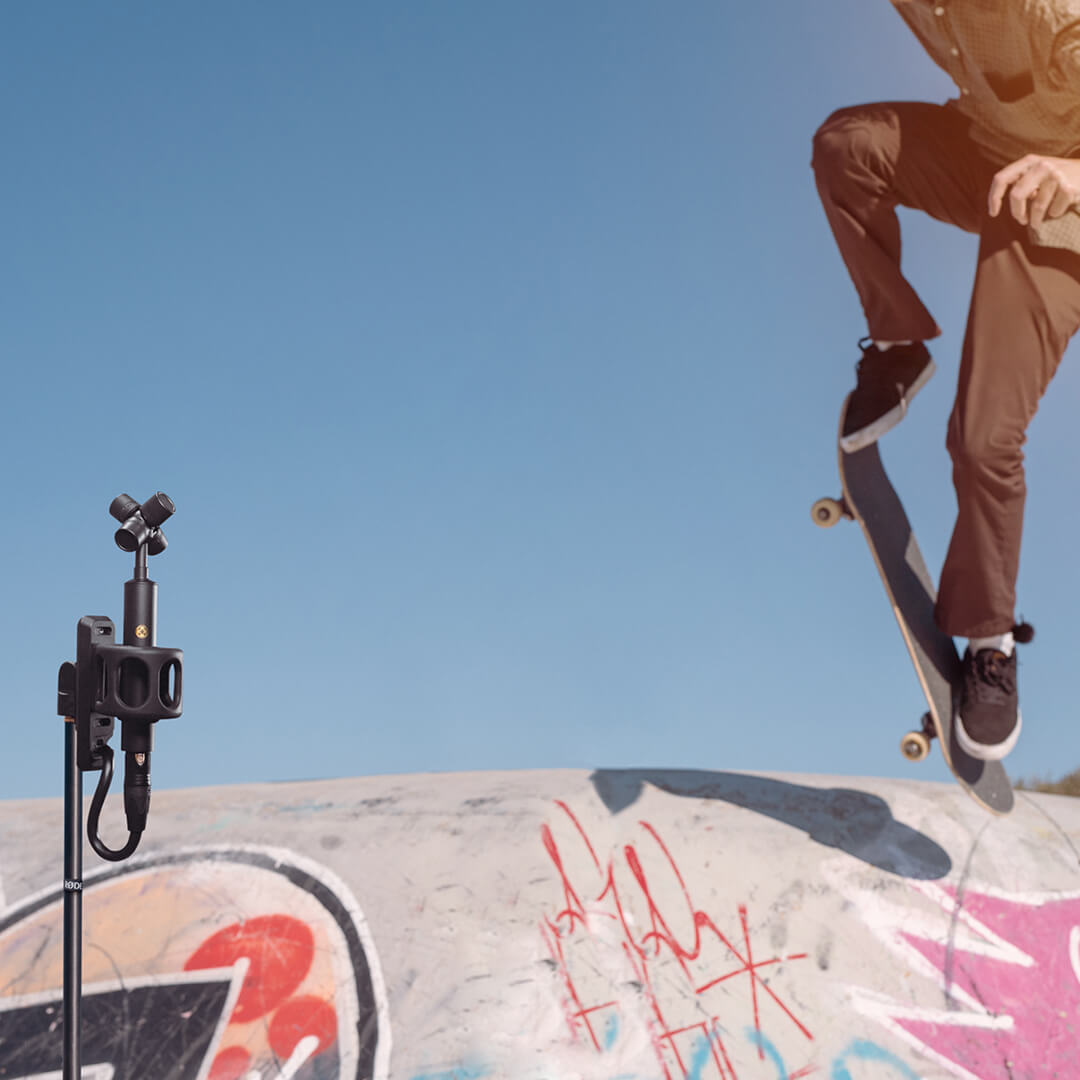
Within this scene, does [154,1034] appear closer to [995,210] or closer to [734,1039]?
[734,1039]

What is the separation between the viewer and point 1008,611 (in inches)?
212

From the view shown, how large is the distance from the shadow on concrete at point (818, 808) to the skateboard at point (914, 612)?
0.55 meters

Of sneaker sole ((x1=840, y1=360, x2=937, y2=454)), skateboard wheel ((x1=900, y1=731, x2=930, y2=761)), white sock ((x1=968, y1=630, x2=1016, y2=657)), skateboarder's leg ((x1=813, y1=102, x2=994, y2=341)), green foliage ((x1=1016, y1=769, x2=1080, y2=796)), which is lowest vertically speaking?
green foliage ((x1=1016, y1=769, x2=1080, y2=796))

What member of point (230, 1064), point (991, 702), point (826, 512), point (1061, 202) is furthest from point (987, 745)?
point (230, 1064)

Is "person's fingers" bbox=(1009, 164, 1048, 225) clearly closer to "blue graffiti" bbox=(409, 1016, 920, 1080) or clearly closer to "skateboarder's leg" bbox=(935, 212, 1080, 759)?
"skateboarder's leg" bbox=(935, 212, 1080, 759)

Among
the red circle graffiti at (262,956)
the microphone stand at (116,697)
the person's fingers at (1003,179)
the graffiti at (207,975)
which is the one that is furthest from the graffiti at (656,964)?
the person's fingers at (1003,179)

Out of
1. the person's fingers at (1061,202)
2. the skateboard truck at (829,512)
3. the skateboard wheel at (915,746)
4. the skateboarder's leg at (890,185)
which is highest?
the skateboarder's leg at (890,185)

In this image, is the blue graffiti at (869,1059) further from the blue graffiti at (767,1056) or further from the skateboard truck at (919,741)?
the skateboard truck at (919,741)

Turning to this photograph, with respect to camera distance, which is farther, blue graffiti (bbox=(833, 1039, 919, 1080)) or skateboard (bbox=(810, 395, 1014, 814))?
skateboard (bbox=(810, 395, 1014, 814))

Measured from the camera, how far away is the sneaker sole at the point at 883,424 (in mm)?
5625

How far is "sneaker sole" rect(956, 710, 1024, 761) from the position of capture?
18.3ft

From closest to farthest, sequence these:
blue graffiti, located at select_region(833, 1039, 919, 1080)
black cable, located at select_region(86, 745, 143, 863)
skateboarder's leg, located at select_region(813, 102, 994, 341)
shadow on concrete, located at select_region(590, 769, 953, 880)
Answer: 1. black cable, located at select_region(86, 745, 143, 863)
2. blue graffiti, located at select_region(833, 1039, 919, 1080)
3. skateboarder's leg, located at select_region(813, 102, 994, 341)
4. shadow on concrete, located at select_region(590, 769, 953, 880)

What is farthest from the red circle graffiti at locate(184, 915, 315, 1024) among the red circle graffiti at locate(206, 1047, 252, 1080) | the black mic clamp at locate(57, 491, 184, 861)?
the black mic clamp at locate(57, 491, 184, 861)

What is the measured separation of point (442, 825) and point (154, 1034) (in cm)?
190
